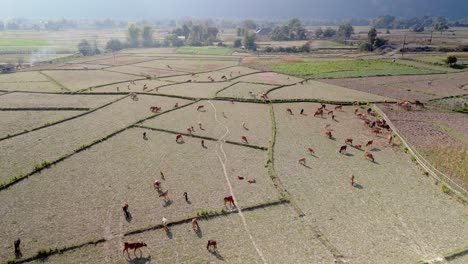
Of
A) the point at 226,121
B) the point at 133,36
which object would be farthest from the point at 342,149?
the point at 133,36

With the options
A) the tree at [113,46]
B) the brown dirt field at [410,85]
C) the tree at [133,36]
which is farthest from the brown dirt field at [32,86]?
the tree at [133,36]

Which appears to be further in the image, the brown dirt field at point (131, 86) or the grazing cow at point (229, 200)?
the brown dirt field at point (131, 86)

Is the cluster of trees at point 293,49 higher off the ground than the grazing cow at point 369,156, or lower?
higher

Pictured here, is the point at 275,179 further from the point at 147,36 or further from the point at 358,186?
the point at 147,36

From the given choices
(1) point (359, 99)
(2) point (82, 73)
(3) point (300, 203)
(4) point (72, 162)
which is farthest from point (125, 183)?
(2) point (82, 73)

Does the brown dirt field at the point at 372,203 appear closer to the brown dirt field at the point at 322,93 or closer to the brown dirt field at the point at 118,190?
the brown dirt field at the point at 118,190

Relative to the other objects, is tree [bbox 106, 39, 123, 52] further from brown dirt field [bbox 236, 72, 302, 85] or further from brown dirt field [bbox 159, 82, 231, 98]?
brown dirt field [bbox 159, 82, 231, 98]
